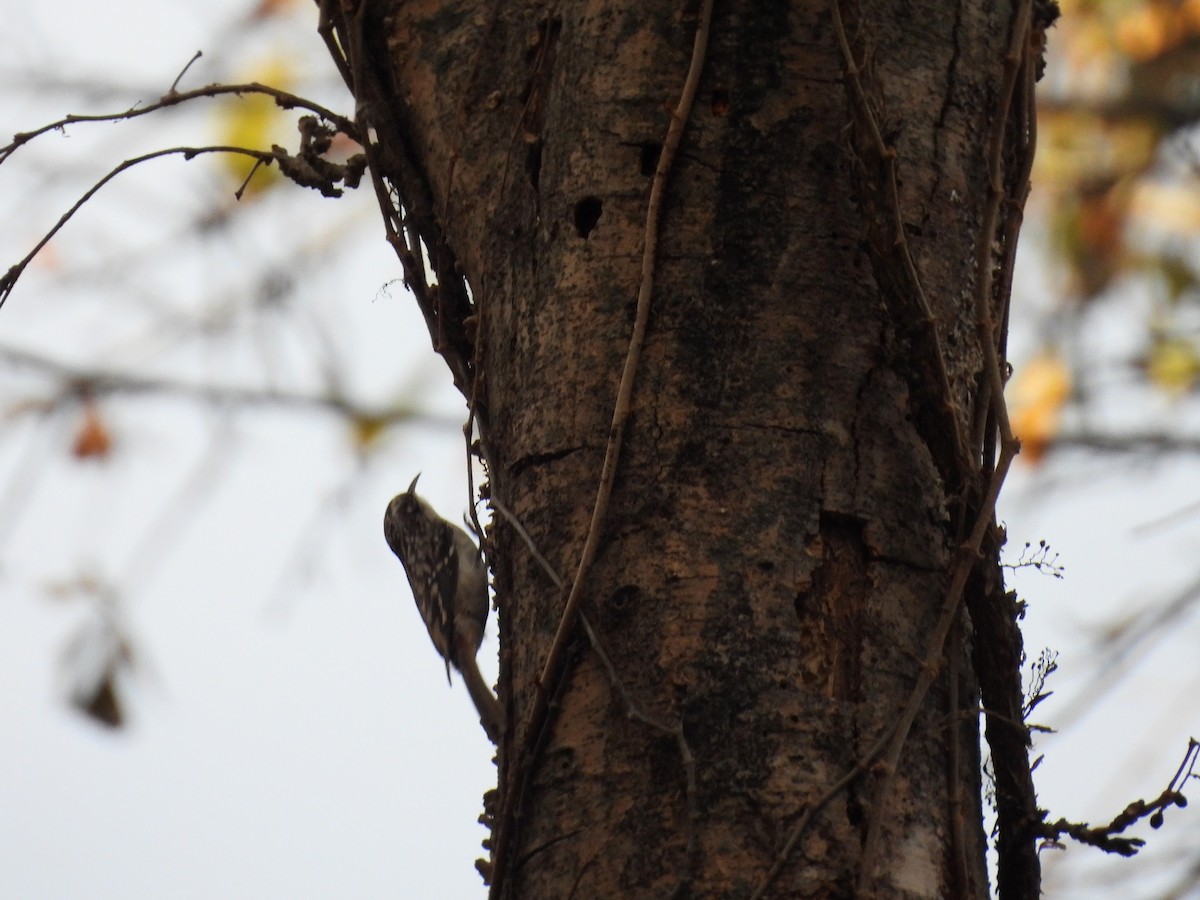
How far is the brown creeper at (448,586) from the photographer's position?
4.53 meters

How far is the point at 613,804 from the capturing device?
6.48ft

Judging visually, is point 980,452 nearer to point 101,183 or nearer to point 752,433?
point 752,433

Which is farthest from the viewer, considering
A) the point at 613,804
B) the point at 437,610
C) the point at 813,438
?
the point at 437,610

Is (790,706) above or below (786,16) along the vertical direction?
below

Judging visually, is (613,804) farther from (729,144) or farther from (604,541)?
(729,144)

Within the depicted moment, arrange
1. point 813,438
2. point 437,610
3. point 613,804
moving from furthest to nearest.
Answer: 1. point 437,610
2. point 813,438
3. point 613,804

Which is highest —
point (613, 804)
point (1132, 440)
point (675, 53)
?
point (1132, 440)

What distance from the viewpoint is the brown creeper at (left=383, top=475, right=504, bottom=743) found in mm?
4527

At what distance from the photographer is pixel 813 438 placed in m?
2.16

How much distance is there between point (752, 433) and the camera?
2148mm

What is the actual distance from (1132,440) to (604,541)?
323 centimetres

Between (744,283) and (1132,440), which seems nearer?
(744,283)

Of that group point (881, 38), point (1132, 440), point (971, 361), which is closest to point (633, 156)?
point (881, 38)

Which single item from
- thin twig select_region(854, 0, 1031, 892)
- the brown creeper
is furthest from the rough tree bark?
the brown creeper
